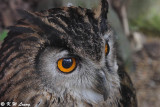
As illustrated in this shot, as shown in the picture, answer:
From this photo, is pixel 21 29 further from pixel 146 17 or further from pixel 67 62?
pixel 146 17

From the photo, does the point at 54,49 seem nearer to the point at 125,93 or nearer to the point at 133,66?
the point at 125,93

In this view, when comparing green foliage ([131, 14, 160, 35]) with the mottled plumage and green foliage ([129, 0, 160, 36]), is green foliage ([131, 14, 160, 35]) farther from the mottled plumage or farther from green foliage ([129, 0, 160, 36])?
the mottled plumage

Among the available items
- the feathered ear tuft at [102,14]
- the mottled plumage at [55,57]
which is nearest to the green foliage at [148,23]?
the feathered ear tuft at [102,14]

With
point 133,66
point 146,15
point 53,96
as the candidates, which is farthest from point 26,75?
point 146,15

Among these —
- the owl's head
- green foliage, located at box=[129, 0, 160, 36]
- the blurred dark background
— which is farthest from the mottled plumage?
green foliage, located at box=[129, 0, 160, 36]

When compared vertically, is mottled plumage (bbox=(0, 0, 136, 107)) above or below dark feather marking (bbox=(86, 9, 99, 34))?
below

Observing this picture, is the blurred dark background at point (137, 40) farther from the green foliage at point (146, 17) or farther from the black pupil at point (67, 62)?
the black pupil at point (67, 62)
